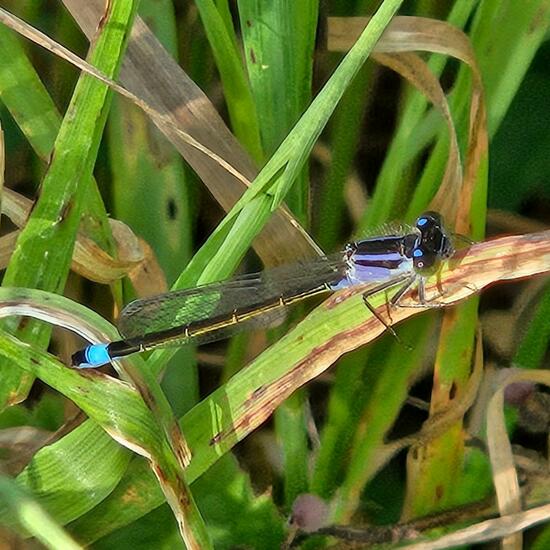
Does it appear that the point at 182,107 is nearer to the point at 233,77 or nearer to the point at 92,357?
the point at 233,77

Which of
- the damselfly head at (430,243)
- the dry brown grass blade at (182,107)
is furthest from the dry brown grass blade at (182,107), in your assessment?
the damselfly head at (430,243)

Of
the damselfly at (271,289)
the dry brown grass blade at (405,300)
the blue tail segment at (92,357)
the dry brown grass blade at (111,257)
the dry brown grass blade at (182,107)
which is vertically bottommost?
the dry brown grass blade at (405,300)

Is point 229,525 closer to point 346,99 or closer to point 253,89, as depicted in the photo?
point 253,89

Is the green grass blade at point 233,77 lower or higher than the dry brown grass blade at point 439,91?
higher

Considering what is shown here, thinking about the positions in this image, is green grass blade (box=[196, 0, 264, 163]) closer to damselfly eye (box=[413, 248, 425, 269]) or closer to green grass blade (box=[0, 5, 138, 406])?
green grass blade (box=[0, 5, 138, 406])

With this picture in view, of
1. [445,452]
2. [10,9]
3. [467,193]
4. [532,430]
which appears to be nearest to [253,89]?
[467,193]

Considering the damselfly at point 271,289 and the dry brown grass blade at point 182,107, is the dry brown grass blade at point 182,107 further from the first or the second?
the damselfly at point 271,289

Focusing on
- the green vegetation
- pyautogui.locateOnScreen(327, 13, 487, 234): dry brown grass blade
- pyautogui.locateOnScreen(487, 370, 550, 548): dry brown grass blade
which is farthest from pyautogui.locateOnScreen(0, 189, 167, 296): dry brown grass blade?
pyautogui.locateOnScreen(487, 370, 550, 548): dry brown grass blade

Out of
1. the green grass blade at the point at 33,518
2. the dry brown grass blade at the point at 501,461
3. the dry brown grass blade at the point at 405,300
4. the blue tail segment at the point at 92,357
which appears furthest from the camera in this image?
the dry brown grass blade at the point at 501,461
